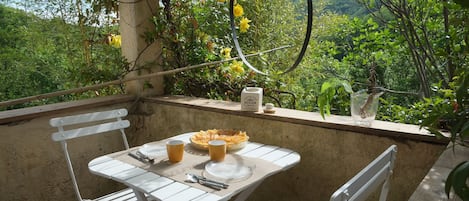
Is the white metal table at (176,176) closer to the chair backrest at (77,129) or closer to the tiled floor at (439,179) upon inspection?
the chair backrest at (77,129)

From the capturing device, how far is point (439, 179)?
1165mm

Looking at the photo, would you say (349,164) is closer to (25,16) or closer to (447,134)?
(447,134)

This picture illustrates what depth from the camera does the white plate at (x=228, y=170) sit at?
4.74 ft

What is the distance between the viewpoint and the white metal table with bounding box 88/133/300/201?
1325 millimetres

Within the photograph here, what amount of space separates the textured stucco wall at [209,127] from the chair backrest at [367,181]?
0.43 meters

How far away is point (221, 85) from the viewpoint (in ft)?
9.16

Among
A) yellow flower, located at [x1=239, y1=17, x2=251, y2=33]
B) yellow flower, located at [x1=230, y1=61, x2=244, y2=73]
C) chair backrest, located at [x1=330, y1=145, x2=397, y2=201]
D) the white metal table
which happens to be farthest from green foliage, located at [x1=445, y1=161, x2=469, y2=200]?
yellow flower, located at [x1=239, y1=17, x2=251, y2=33]

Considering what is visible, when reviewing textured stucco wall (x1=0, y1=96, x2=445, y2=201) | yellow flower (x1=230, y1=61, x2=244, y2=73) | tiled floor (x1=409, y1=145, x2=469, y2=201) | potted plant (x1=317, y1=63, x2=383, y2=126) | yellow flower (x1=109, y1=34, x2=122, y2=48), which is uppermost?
yellow flower (x1=109, y1=34, x2=122, y2=48)

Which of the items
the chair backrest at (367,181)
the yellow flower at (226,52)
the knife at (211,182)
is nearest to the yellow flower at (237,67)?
the yellow flower at (226,52)

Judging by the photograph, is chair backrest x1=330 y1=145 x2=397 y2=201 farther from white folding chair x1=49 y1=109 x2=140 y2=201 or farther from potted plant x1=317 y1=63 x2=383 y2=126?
white folding chair x1=49 y1=109 x2=140 y2=201

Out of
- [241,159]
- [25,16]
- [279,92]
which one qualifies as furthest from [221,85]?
[25,16]

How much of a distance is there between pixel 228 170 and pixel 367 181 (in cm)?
58

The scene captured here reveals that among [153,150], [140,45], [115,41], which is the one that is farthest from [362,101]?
[115,41]

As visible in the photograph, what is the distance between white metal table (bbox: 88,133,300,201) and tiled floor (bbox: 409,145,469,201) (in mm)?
584
